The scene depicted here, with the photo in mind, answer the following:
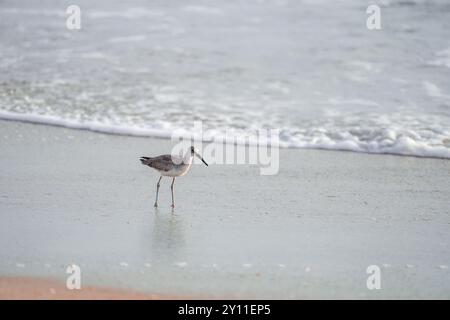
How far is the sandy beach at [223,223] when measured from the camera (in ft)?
17.7

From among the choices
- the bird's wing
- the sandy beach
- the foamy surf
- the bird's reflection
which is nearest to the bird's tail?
the bird's wing

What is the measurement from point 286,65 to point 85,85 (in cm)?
288

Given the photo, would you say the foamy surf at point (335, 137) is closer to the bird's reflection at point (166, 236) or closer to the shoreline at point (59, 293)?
the bird's reflection at point (166, 236)

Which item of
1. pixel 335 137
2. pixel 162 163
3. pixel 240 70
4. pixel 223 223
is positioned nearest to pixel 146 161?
pixel 162 163

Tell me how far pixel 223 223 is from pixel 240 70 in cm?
535

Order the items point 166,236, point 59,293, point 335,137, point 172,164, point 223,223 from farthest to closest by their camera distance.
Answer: point 335,137 → point 172,164 → point 223,223 → point 166,236 → point 59,293

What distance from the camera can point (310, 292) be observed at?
17.1 ft

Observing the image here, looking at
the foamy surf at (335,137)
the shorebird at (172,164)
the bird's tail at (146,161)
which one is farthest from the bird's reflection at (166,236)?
the foamy surf at (335,137)

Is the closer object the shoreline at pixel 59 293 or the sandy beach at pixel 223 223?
the shoreline at pixel 59 293

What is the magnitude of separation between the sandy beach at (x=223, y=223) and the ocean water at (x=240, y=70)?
2.47 feet

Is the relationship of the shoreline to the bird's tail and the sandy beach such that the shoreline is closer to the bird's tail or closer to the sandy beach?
the sandy beach

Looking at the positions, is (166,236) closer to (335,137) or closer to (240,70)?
(335,137)

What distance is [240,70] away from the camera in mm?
11523
